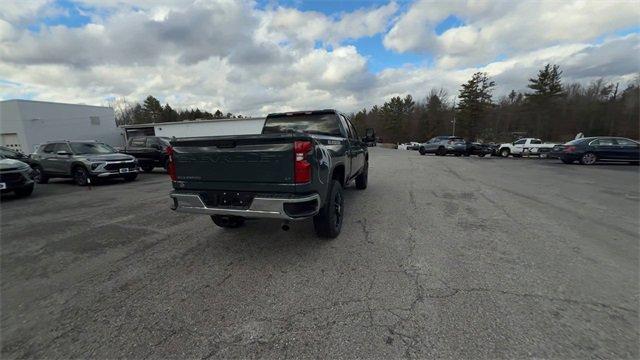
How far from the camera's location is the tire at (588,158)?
15.4 meters

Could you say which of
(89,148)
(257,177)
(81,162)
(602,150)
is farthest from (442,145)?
(257,177)

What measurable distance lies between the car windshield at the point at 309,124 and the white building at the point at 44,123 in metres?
31.3

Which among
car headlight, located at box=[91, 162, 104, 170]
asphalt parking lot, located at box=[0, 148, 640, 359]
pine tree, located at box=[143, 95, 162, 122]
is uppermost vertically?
pine tree, located at box=[143, 95, 162, 122]

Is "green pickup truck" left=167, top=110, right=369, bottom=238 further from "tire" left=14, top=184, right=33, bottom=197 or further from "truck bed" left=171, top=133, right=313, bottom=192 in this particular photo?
"tire" left=14, top=184, right=33, bottom=197

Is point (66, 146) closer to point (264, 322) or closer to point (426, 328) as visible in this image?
point (264, 322)

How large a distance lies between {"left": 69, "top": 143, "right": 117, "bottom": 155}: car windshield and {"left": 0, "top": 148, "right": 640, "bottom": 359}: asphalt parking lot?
5802mm

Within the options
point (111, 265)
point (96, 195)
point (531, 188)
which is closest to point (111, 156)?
point (96, 195)

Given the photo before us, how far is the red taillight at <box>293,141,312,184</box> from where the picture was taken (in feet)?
10.6

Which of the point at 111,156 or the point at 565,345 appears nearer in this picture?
the point at 565,345

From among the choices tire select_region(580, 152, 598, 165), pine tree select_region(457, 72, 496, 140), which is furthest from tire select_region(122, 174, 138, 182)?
pine tree select_region(457, 72, 496, 140)

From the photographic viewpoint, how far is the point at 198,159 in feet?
11.9

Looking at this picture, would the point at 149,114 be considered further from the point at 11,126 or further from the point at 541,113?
the point at 541,113

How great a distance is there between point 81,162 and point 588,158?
78.0 feet

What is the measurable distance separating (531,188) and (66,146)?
1594 centimetres
